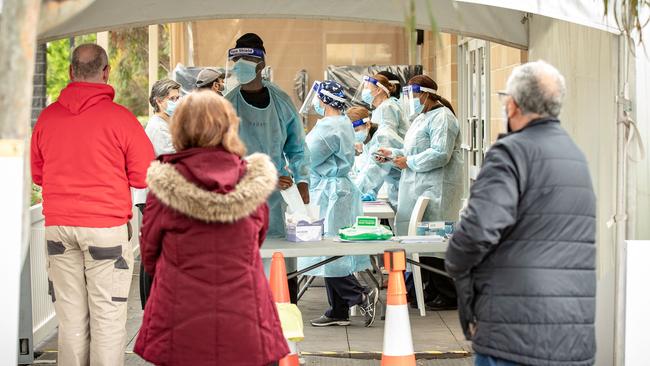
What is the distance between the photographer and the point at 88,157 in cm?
545

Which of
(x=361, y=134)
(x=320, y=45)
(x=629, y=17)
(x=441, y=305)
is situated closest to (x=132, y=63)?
(x=320, y=45)

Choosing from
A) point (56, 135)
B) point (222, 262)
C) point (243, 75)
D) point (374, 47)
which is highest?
point (374, 47)

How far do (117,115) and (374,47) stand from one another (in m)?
11.1

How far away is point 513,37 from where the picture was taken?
7.20 meters

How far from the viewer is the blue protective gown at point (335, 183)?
8383 millimetres

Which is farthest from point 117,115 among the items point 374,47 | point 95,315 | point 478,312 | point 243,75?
point 374,47

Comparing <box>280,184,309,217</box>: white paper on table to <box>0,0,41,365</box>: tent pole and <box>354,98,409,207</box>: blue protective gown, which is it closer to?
<box>354,98,409,207</box>: blue protective gown

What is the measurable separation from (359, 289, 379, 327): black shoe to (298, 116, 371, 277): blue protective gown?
222 millimetres

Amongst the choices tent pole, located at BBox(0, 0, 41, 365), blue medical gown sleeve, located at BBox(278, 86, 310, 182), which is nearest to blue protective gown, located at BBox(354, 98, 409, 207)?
blue medical gown sleeve, located at BBox(278, 86, 310, 182)

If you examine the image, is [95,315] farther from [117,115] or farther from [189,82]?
[189,82]

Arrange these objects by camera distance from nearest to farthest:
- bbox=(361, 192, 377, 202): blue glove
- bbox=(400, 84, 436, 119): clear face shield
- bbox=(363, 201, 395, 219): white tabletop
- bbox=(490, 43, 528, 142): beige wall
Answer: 1. bbox=(400, 84, 436, 119): clear face shield
2. bbox=(363, 201, 395, 219): white tabletop
3. bbox=(490, 43, 528, 142): beige wall
4. bbox=(361, 192, 377, 202): blue glove

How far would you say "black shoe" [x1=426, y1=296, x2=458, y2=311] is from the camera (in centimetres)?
915

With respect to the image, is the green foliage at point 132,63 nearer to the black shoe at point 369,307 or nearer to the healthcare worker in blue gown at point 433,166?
the healthcare worker in blue gown at point 433,166

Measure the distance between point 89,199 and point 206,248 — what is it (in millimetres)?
1520
